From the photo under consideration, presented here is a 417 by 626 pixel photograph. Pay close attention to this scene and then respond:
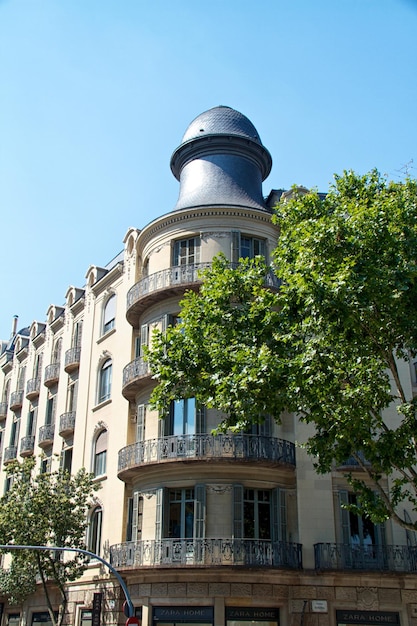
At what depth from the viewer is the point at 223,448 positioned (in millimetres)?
22312

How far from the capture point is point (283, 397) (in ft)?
55.4

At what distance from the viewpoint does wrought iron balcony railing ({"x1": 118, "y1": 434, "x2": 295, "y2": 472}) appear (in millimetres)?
22250

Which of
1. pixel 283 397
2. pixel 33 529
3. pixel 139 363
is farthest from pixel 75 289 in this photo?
pixel 283 397

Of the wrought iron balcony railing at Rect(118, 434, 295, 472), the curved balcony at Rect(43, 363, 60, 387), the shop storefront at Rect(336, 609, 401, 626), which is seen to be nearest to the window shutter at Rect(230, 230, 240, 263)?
the wrought iron balcony railing at Rect(118, 434, 295, 472)

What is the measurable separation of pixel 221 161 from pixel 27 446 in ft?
61.2

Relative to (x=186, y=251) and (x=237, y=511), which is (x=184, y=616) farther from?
(x=186, y=251)

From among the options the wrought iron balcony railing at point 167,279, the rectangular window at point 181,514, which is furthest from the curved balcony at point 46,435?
the rectangular window at point 181,514

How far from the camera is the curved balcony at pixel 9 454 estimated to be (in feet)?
129

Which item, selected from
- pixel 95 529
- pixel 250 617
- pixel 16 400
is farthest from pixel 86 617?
pixel 16 400

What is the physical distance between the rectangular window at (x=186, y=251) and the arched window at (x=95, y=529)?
10175 mm

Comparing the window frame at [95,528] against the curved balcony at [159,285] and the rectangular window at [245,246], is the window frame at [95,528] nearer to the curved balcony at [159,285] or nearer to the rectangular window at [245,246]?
the curved balcony at [159,285]

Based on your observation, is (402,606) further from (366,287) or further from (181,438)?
(366,287)

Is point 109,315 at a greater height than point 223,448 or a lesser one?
greater

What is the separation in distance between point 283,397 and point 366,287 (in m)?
3.28
